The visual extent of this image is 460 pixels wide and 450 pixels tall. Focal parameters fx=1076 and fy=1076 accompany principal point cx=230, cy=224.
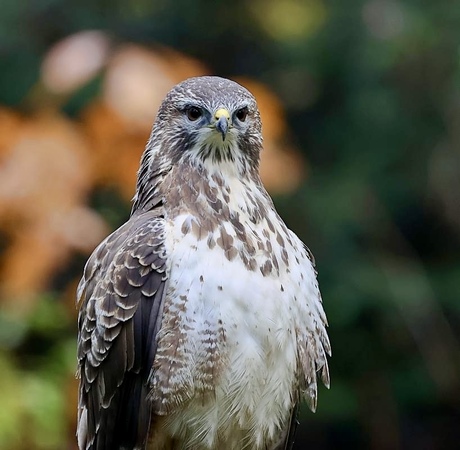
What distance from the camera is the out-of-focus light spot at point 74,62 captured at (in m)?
4.93

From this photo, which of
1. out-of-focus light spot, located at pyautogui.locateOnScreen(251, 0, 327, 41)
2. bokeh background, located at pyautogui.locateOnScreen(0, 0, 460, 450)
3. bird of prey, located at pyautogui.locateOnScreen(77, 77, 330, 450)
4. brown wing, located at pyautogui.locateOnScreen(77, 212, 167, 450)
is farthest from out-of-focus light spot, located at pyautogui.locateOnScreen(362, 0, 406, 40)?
brown wing, located at pyautogui.locateOnScreen(77, 212, 167, 450)

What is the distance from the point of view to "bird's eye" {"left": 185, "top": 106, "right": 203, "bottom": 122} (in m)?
4.02

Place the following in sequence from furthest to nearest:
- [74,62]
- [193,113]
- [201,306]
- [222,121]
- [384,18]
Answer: [384,18]
[74,62]
[193,113]
[222,121]
[201,306]

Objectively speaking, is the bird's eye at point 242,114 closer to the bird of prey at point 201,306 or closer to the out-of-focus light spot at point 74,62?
the bird of prey at point 201,306

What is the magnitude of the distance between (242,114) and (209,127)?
0.15 m

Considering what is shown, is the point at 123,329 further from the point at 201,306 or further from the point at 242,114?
the point at 242,114

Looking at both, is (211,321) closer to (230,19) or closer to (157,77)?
(157,77)

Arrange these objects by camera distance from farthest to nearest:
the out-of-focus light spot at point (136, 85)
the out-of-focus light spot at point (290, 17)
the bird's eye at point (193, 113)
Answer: the out-of-focus light spot at point (290, 17) → the out-of-focus light spot at point (136, 85) → the bird's eye at point (193, 113)

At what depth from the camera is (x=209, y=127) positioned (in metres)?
3.99

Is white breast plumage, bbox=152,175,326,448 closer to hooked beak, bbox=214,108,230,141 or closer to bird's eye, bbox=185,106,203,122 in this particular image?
hooked beak, bbox=214,108,230,141

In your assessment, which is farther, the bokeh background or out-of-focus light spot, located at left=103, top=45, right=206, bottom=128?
the bokeh background

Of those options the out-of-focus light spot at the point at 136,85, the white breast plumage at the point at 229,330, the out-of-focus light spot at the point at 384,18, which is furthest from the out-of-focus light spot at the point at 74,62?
the out-of-focus light spot at the point at 384,18

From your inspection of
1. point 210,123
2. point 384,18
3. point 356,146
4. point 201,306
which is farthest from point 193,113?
point 356,146

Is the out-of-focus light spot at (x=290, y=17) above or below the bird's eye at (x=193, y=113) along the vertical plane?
above
